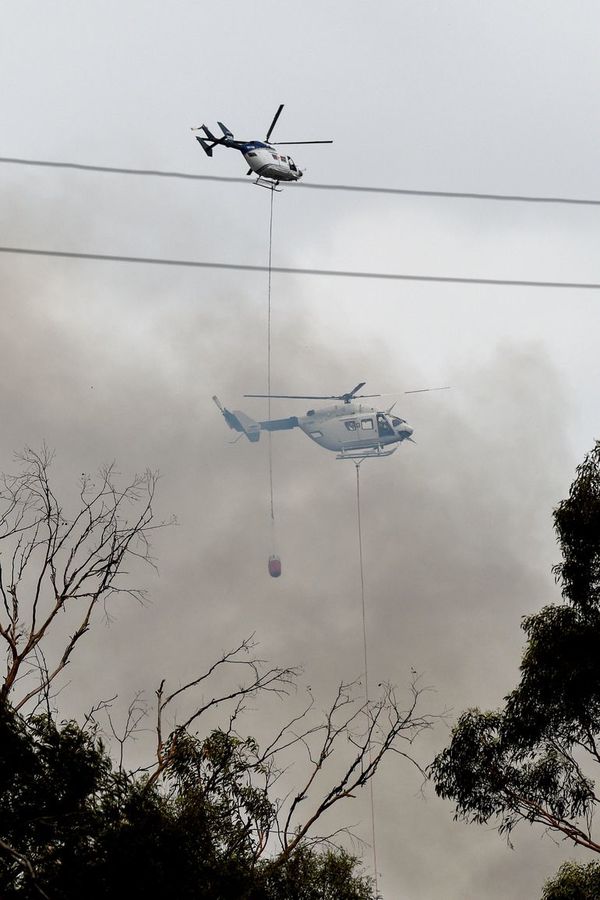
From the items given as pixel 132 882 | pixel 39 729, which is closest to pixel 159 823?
pixel 132 882

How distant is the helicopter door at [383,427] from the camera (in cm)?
6122

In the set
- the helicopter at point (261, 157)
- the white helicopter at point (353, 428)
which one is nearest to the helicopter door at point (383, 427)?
the white helicopter at point (353, 428)

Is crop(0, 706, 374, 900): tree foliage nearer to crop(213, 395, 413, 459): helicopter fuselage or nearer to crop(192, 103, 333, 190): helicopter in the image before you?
crop(192, 103, 333, 190): helicopter

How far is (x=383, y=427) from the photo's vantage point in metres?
61.4

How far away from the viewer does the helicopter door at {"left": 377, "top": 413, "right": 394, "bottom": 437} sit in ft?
201

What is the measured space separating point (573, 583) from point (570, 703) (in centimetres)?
217

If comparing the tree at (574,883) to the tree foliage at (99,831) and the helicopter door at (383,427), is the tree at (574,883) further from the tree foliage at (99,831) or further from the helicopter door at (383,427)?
the helicopter door at (383,427)

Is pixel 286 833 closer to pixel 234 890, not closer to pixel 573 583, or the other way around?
pixel 234 890

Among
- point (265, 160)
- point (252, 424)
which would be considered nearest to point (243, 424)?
point (252, 424)

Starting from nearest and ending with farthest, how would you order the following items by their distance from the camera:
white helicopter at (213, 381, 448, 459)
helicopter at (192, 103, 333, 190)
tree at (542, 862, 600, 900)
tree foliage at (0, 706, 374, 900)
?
tree foliage at (0, 706, 374, 900)
tree at (542, 862, 600, 900)
helicopter at (192, 103, 333, 190)
white helicopter at (213, 381, 448, 459)

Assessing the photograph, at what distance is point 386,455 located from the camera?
202 feet

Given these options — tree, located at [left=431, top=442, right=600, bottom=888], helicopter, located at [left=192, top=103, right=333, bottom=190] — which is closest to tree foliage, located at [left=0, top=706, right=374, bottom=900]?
tree, located at [left=431, top=442, right=600, bottom=888]

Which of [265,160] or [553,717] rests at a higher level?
[265,160]

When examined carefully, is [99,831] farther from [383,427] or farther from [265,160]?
[383,427]
